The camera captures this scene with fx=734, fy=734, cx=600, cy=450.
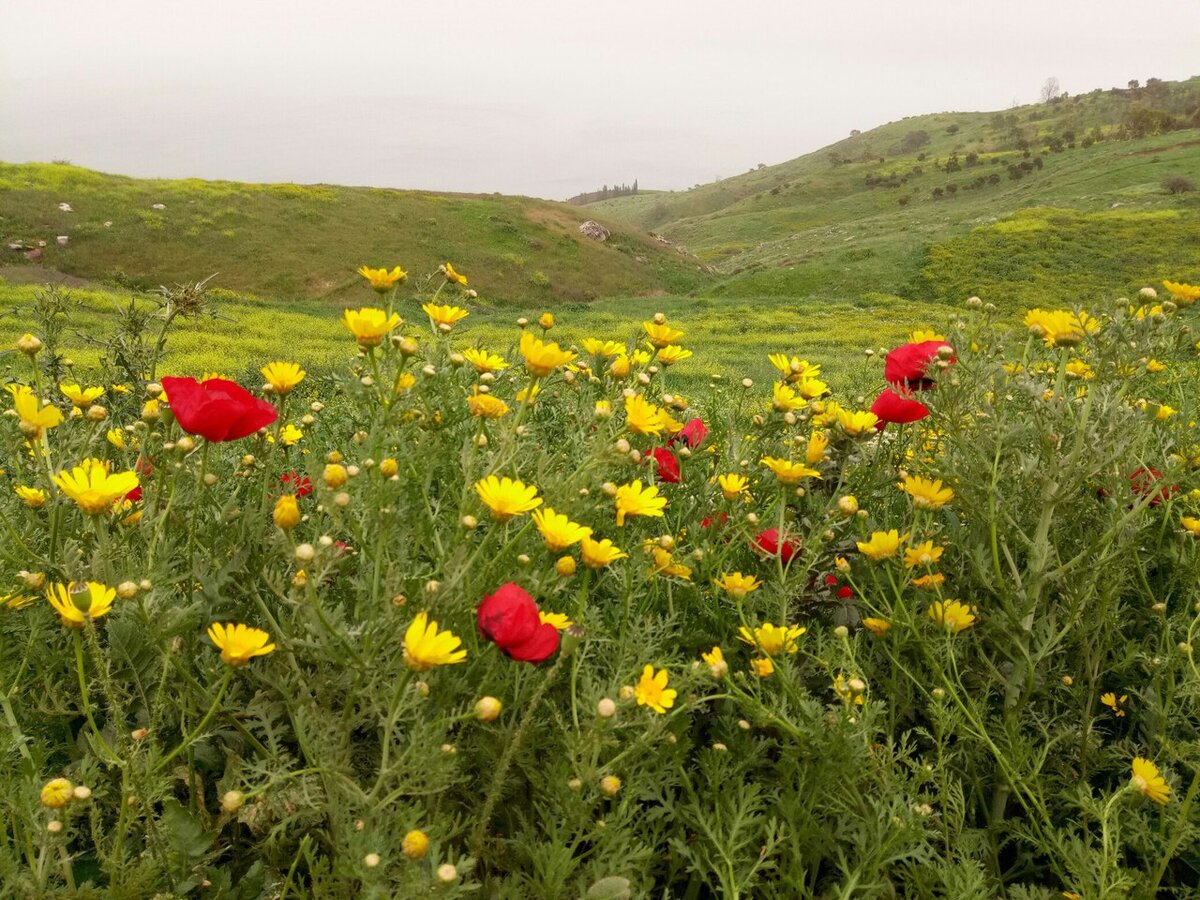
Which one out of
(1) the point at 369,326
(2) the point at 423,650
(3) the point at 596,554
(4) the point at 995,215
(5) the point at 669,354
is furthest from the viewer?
(4) the point at 995,215

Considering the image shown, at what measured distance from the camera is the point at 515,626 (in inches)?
36.0

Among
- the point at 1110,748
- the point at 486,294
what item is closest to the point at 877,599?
the point at 1110,748

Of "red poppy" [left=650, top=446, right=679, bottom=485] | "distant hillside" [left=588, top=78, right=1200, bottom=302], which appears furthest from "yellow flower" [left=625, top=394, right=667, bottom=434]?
"distant hillside" [left=588, top=78, right=1200, bottom=302]

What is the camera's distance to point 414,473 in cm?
127

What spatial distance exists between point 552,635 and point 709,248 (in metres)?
53.1

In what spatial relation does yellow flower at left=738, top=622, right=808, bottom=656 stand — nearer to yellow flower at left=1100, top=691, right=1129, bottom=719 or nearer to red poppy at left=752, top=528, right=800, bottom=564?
red poppy at left=752, top=528, right=800, bottom=564

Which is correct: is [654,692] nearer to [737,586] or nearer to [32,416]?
[737,586]

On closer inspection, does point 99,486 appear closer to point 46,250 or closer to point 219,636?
point 219,636

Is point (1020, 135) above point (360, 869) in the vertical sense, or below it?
above

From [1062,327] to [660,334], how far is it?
0.85 meters

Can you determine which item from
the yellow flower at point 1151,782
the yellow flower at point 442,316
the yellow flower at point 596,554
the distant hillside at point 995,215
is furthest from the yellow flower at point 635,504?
the distant hillside at point 995,215

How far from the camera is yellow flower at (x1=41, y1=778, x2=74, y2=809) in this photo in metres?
0.86

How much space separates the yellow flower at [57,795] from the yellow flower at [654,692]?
70 cm

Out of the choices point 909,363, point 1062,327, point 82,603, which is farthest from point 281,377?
point 1062,327
